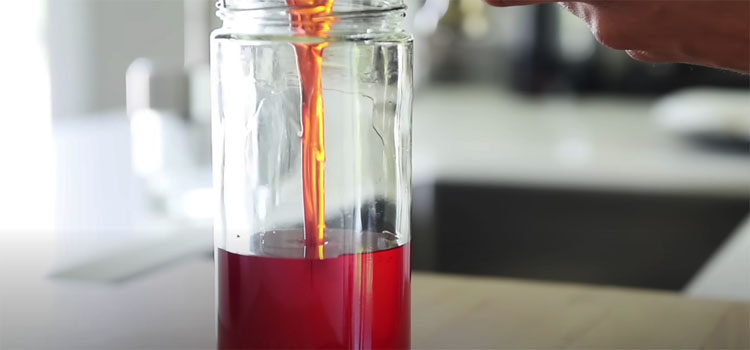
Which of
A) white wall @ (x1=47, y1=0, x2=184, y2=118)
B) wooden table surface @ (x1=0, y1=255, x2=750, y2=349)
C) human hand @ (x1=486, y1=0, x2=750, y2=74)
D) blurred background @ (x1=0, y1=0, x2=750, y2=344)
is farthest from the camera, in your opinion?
white wall @ (x1=47, y1=0, x2=184, y2=118)

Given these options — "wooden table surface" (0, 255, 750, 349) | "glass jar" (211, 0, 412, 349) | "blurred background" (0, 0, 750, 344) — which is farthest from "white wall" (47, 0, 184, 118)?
"glass jar" (211, 0, 412, 349)

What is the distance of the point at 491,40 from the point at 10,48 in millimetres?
1051

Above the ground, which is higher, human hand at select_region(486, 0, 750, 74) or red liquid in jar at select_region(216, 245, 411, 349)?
human hand at select_region(486, 0, 750, 74)

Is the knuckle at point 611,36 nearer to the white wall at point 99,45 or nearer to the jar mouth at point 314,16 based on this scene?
the jar mouth at point 314,16

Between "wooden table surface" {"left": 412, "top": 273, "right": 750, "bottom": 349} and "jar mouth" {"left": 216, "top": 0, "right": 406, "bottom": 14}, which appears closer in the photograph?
"jar mouth" {"left": 216, "top": 0, "right": 406, "bottom": 14}

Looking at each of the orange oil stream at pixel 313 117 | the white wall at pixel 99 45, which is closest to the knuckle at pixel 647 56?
the orange oil stream at pixel 313 117

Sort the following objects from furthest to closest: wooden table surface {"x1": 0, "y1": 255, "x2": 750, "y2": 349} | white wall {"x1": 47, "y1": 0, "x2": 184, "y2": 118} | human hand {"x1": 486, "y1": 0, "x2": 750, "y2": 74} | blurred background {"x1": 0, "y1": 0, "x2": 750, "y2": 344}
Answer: white wall {"x1": 47, "y1": 0, "x2": 184, "y2": 118}, blurred background {"x1": 0, "y1": 0, "x2": 750, "y2": 344}, wooden table surface {"x1": 0, "y1": 255, "x2": 750, "y2": 349}, human hand {"x1": 486, "y1": 0, "x2": 750, "y2": 74}

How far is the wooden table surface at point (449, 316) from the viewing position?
22.3 inches

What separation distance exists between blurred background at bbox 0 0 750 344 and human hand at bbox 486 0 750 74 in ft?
2.00

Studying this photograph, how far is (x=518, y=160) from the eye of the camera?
5.07 ft

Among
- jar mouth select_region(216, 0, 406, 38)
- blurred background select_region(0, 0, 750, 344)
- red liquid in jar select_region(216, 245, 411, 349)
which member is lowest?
blurred background select_region(0, 0, 750, 344)

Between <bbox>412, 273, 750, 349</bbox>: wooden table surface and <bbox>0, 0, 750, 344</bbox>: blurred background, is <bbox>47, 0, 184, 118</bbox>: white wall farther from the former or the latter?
<bbox>412, 273, 750, 349</bbox>: wooden table surface

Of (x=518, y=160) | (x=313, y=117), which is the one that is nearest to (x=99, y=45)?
(x=518, y=160)

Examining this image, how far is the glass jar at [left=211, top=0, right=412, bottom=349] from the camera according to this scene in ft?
1.50
